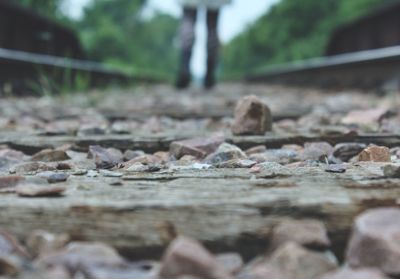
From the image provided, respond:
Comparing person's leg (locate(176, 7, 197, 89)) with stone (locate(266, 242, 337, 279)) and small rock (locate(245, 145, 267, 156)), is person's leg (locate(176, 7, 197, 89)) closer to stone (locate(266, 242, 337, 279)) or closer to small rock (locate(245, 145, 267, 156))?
small rock (locate(245, 145, 267, 156))

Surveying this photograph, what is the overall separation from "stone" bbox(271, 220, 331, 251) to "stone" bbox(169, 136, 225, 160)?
2.77 feet

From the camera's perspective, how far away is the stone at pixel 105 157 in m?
1.68

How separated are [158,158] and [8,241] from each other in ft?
3.11

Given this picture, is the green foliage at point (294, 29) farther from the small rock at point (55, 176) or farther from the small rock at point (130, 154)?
the small rock at point (55, 176)

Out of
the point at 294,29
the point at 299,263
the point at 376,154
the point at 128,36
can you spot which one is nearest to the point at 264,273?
the point at 299,263

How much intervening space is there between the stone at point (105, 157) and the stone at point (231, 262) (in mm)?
763

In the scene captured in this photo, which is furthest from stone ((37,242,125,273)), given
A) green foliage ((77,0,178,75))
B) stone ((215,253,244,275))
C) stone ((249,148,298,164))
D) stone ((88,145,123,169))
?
green foliage ((77,0,178,75))

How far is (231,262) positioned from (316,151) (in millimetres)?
942

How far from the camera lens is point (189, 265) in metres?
0.84

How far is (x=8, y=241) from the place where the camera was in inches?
38.0

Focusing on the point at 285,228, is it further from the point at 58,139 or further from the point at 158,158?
the point at 58,139

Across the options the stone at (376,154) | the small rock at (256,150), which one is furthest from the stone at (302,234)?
the small rock at (256,150)

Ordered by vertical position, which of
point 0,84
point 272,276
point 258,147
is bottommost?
point 272,276

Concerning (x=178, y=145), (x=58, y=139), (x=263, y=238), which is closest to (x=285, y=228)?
(x=263, y=238)
